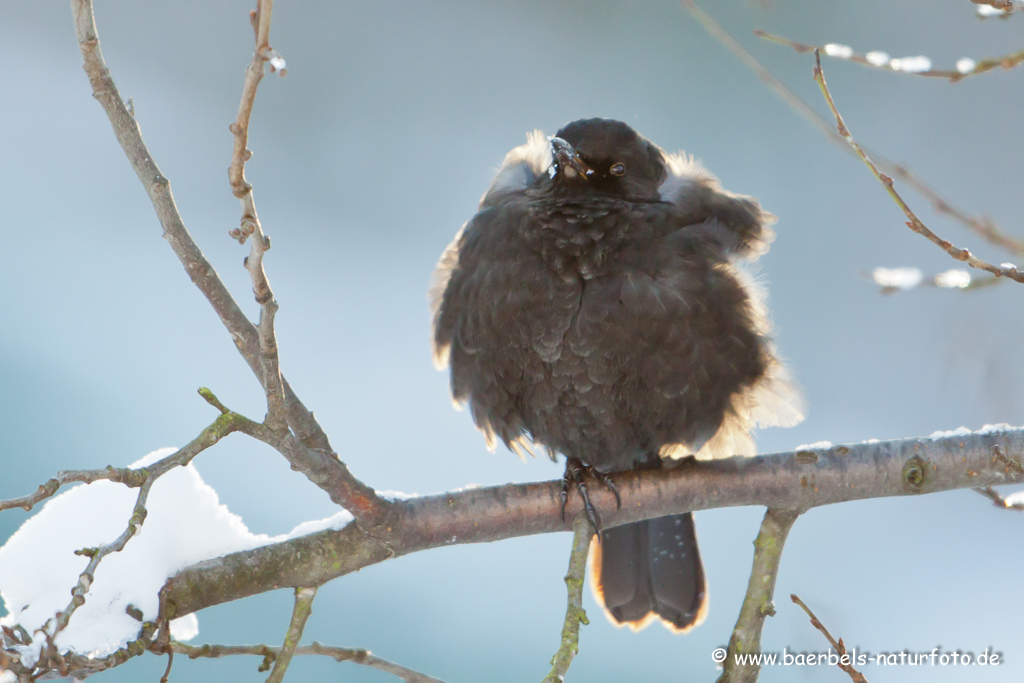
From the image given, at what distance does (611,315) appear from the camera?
80.0 inches

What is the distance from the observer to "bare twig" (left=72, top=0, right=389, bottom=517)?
1.08m

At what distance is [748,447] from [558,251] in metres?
0.75

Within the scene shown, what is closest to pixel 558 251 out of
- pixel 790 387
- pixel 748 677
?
pixel 790 387

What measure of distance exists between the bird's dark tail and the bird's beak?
1.09m

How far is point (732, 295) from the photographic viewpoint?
2123 mm

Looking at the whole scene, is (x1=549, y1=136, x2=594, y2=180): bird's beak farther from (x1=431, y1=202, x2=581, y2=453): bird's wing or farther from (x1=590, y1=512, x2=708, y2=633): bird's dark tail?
(x1=590, y1=512, x2=708, y2=633): bird's dark tail

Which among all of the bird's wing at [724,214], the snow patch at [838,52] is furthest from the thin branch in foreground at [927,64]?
the bird's wing at [724,214]

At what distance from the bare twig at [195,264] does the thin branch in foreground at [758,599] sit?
2.91ft

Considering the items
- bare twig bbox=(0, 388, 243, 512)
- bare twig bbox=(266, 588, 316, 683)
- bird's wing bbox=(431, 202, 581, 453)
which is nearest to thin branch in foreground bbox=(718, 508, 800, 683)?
bird's wing bbox=(431, 202, 581, 453)

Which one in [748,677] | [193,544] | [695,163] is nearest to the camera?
[193,544]

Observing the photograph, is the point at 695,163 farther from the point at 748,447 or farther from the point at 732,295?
the point at 748,447

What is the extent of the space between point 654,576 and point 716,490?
79 centimetres

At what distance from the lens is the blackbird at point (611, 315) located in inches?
80.7

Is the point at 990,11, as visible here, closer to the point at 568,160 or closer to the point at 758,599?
the point at 568,160
